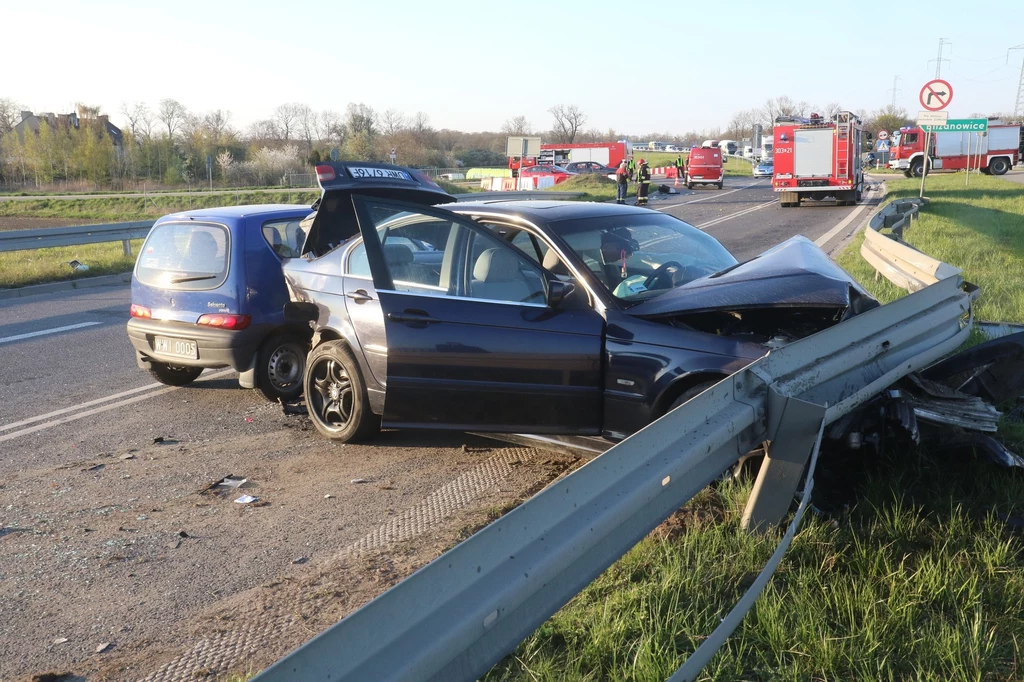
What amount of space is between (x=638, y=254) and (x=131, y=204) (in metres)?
45.6

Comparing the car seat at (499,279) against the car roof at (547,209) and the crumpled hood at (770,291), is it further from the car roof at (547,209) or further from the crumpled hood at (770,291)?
the crumpled hood at (770,291)

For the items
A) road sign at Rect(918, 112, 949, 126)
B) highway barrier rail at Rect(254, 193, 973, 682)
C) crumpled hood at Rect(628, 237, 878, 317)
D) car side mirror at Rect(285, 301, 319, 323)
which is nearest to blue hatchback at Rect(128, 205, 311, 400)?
car side mirror at Rect(285, 301, 319, 323)

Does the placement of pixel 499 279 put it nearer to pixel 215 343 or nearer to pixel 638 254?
pixel 638 254

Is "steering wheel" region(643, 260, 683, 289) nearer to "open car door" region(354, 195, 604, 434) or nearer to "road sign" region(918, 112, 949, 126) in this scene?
"open car door" region(354, 195, 604, 434)

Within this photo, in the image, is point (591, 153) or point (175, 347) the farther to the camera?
point (591, 153)

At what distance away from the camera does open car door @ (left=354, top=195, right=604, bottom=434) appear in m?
4.71

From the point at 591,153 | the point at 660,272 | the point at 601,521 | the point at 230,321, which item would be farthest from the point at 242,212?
the point at 591,153

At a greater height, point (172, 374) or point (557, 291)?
point (557, 291)

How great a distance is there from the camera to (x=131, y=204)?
149 feet

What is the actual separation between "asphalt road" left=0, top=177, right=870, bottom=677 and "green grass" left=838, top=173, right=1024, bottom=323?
5.72 meters

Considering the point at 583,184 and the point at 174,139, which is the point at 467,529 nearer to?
the point at 583,184

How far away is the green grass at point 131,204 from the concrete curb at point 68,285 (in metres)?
21.5

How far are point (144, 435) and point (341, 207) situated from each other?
7.01 feet

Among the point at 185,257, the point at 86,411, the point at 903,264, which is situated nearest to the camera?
the point at 86,411
